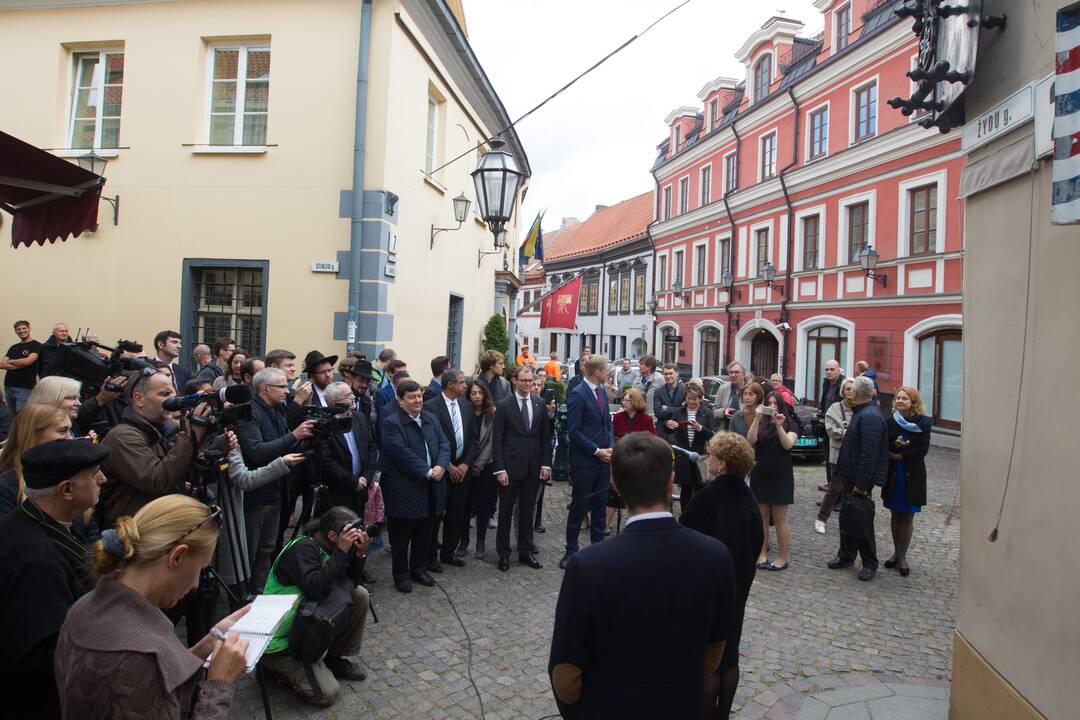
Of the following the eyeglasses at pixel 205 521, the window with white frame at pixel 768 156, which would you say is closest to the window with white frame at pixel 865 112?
the window with white frame at pixel 768 156

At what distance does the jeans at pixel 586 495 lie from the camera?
20.0ft

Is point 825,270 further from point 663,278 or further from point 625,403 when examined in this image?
point 625,403

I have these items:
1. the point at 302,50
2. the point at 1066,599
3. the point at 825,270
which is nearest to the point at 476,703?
the point at 1066,599

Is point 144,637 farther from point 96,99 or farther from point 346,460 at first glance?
point 96,99

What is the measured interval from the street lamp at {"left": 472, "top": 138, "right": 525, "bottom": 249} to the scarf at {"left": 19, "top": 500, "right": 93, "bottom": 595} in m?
6.64

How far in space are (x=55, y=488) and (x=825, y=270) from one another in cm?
2181

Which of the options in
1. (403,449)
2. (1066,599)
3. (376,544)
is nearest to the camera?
(1066,599)

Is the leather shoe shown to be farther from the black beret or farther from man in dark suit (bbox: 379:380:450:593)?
the black beret

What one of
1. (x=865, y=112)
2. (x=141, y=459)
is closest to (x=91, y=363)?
(x=141, y=459)

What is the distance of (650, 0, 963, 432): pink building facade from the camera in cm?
1736

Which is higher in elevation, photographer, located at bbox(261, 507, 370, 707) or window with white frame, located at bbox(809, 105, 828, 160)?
window with white frame, located at bbox(809, 105, 828, 160)

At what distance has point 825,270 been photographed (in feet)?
68.8

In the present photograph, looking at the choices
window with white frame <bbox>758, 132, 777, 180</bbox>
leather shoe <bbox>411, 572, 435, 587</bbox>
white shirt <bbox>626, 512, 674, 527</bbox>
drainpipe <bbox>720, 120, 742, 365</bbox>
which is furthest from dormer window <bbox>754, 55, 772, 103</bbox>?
white shirt <bbox>626, 512, 674, 527</bbox>

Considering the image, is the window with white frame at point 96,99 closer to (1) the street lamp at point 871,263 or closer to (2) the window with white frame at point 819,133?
(1) the street lamp at point 871,263
